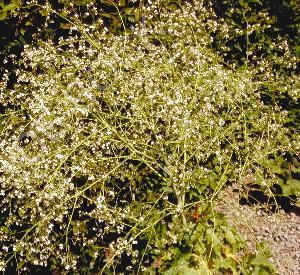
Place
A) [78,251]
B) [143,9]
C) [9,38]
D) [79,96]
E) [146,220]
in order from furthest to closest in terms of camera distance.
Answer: [143,9] < [9,38] < [78,251] < [79,96] < [146,220]

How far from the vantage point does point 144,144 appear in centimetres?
359

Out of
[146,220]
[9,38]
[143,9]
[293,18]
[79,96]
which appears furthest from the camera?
[293,18]

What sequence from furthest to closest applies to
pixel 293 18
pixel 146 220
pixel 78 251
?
pixel 293 18
pixel 78 251
pixel 146 220

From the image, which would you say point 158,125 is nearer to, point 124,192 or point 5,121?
point 124,192

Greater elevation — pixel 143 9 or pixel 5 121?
pixel 143 9

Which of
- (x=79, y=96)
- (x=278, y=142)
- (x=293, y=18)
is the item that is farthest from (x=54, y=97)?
(x=293, y=18)

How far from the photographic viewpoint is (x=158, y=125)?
4090mm

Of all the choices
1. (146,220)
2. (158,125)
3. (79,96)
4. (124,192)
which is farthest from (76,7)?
(146,220)

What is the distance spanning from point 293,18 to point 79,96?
9.78 ft

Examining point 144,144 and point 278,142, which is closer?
point 144,144

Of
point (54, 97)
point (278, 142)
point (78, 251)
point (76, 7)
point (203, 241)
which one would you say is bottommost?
point (78, 251)

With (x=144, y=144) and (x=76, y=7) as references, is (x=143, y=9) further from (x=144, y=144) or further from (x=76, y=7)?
(x=144, y=144)

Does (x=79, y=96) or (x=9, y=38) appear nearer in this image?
(x=79, y=96)

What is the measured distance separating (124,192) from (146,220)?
0.63 meters
